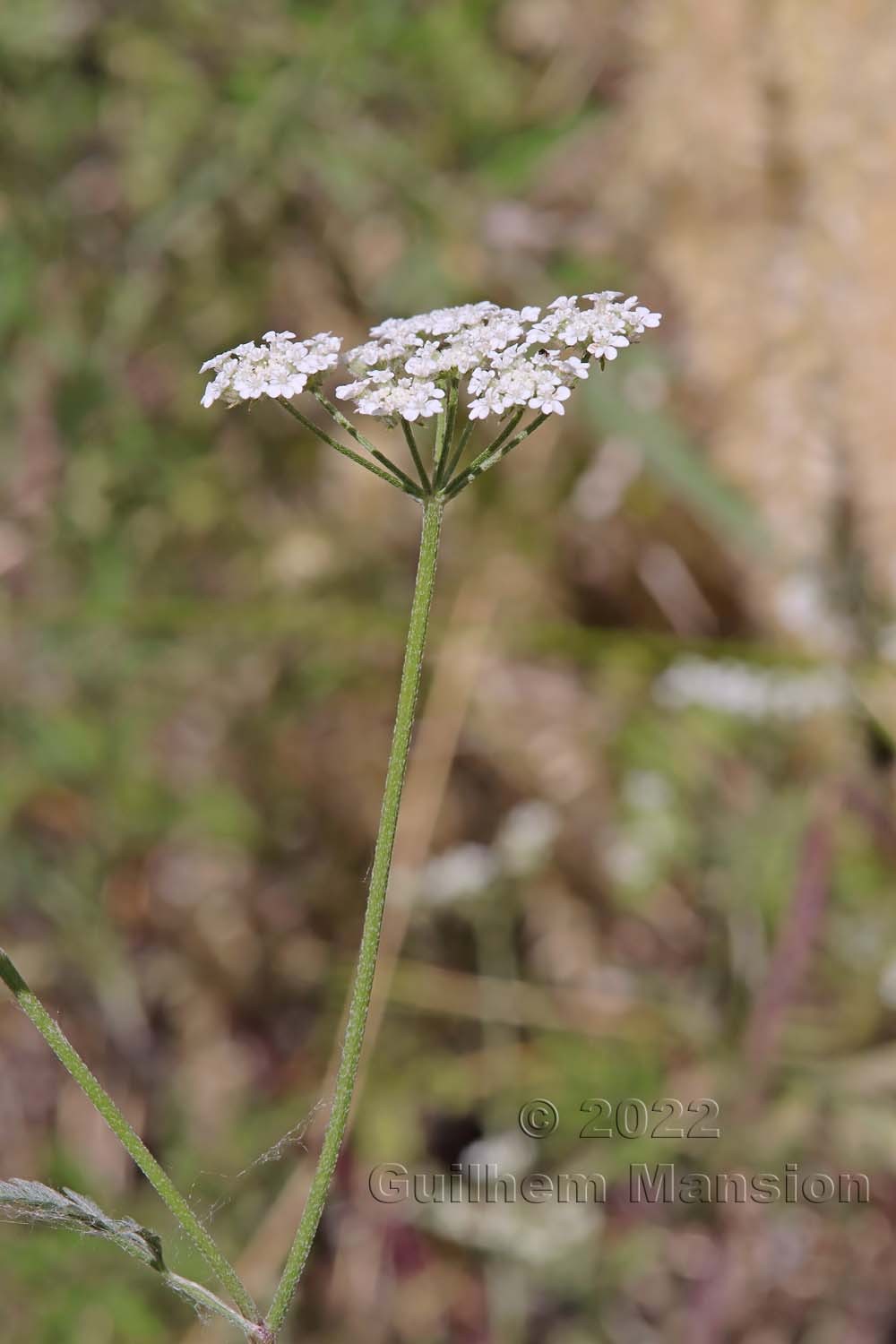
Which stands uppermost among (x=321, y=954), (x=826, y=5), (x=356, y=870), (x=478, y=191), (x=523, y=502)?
(x=826, y=5)

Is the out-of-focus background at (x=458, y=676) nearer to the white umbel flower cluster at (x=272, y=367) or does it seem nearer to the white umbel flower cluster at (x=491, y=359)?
the white umbel flower cluster at (x=491, y=359)

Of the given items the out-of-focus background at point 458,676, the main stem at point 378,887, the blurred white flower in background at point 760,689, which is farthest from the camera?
the blurred white flower in background at point 760,689

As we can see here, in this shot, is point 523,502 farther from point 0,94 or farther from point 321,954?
point 0,94

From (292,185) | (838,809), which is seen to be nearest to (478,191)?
(292,185)

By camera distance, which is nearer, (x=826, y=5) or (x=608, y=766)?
(x=826, y=5)

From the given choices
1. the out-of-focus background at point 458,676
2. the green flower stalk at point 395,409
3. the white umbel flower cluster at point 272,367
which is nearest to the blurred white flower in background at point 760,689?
the out-of-focus background at point 458,676

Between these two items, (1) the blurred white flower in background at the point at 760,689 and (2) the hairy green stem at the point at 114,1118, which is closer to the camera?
(2) the hairy green stem at the point at 114,1118

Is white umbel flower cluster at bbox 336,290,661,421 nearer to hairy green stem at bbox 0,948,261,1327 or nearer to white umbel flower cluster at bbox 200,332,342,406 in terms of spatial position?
white umbel flower cluster at bbox 200,332,342,406

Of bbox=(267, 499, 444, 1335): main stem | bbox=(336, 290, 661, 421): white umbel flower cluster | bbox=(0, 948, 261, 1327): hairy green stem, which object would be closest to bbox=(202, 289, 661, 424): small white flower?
bbox=(336, 290, 661, 421): white umbel flower cluster

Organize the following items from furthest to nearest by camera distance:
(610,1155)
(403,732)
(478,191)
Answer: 1. (478,191)
2. (610,1155)
3. (403,732)
